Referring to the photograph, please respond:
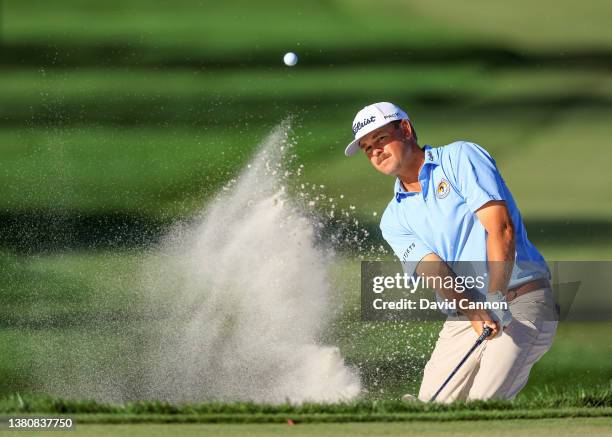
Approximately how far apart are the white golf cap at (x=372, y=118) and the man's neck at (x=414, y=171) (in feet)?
0.50

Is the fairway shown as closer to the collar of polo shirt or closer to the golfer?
the golfer

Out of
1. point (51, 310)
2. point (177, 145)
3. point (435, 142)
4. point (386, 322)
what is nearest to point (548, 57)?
point (435, 142)

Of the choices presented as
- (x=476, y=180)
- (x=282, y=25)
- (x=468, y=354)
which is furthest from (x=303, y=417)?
(x=282, y=25)

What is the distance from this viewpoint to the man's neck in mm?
3178

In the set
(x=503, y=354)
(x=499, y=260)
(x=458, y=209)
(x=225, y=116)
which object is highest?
(x=225, y=116)

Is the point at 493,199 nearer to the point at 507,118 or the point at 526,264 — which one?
the point at 526,264

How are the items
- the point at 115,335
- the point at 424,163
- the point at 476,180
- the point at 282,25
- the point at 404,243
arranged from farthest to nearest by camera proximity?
1. the point at 282,25
2. the point at 115,335
3. the point at 404,243
4. the point at 424,163
5. the point at 476,180

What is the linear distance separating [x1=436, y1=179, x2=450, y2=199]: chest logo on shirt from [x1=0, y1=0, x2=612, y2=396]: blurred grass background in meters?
0.41

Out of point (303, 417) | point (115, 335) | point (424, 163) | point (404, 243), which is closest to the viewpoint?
point (303, 417)

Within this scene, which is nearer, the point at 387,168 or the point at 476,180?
the point at 476,180

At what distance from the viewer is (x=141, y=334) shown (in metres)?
3.46

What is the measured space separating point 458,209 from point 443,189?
2.9 inches

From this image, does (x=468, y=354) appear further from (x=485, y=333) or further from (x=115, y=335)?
(x=115, y=335)

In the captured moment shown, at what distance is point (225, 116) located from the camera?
3.53 m
